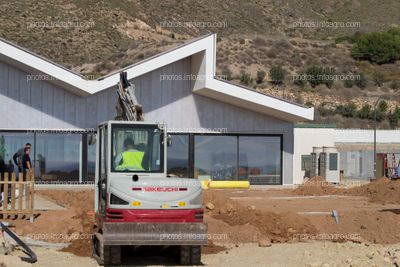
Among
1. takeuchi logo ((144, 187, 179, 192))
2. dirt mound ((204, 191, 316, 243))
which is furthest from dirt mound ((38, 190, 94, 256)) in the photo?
dirt mound ((204, 191, 316, 243))

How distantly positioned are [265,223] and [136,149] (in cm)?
638

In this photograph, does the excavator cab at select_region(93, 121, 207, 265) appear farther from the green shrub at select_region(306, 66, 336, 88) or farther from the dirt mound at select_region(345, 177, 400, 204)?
the green shrub at select_region(306, 66, 336, 88)

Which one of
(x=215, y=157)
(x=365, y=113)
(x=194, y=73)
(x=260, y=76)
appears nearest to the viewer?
(x=194, y=73)

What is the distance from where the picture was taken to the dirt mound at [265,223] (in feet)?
60.3

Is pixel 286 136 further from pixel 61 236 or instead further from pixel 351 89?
pixel 351 89

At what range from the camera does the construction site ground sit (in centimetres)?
1454

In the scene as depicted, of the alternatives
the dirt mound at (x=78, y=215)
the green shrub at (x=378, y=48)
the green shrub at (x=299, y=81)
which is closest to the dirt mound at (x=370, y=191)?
the dirt mound at (x=78, y=215)

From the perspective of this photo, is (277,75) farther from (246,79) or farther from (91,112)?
(91,112)

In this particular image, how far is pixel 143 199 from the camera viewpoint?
1323 cm

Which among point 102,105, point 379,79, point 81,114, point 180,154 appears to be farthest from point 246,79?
point 81,114

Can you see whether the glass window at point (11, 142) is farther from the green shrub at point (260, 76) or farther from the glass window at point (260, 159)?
the green shrub at point (260, 76)

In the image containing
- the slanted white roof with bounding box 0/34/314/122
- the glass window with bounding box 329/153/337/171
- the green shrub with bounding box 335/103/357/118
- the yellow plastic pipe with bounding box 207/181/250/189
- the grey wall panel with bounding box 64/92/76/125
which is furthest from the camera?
the green shrub with bounding box 335/103/357/118

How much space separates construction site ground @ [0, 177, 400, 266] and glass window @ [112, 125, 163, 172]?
1.92 meters

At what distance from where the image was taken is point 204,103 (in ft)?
105
